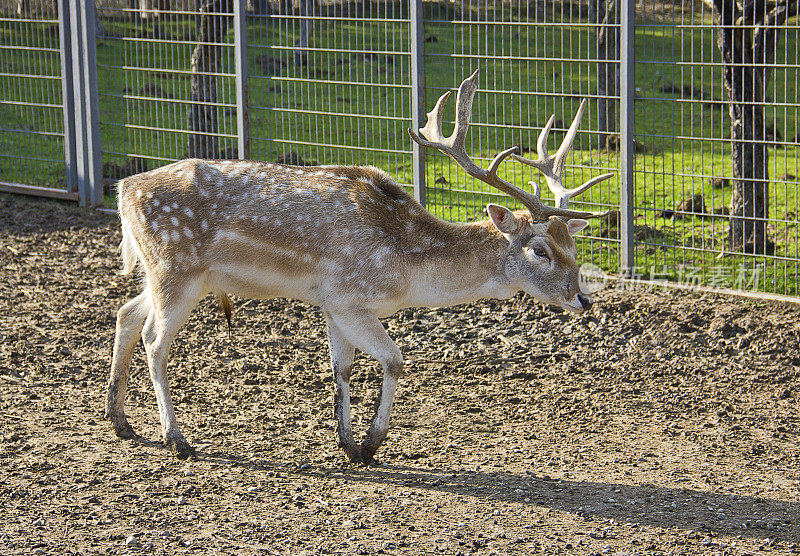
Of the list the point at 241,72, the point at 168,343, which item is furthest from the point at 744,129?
the point at 168,343

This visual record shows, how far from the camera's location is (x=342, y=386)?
5.43 meters

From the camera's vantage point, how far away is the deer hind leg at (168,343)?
17.4ft

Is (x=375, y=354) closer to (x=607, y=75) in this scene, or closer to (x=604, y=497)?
(x=604, y=497)

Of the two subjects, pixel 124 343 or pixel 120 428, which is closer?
pixel 120 428

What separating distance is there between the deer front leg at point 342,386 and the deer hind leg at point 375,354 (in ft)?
0.29

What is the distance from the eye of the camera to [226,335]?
7.16 metres

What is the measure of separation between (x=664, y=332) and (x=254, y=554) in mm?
3517

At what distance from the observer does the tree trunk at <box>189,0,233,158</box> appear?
980 centimetres

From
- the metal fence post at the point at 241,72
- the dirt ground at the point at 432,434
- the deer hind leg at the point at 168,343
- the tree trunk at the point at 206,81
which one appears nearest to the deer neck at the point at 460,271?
the dirt ground at the point at 432,434

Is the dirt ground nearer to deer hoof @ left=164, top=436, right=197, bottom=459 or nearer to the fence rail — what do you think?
deer hoof @ left=164, top=436, right=197, bottom=459

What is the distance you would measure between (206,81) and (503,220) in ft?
19.4

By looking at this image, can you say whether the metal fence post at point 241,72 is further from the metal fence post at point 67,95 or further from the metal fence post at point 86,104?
the metal fence post at point 67,95

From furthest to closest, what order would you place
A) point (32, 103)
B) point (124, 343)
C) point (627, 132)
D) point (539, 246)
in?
point (32, 103), point (627, 132), point (124, 343), point (539, 246)

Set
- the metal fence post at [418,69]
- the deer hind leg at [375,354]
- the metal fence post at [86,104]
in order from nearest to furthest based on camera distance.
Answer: the deer hind leg at [375,354]
the metal fence post at [418,69]
the metal fence post at [86,104]
